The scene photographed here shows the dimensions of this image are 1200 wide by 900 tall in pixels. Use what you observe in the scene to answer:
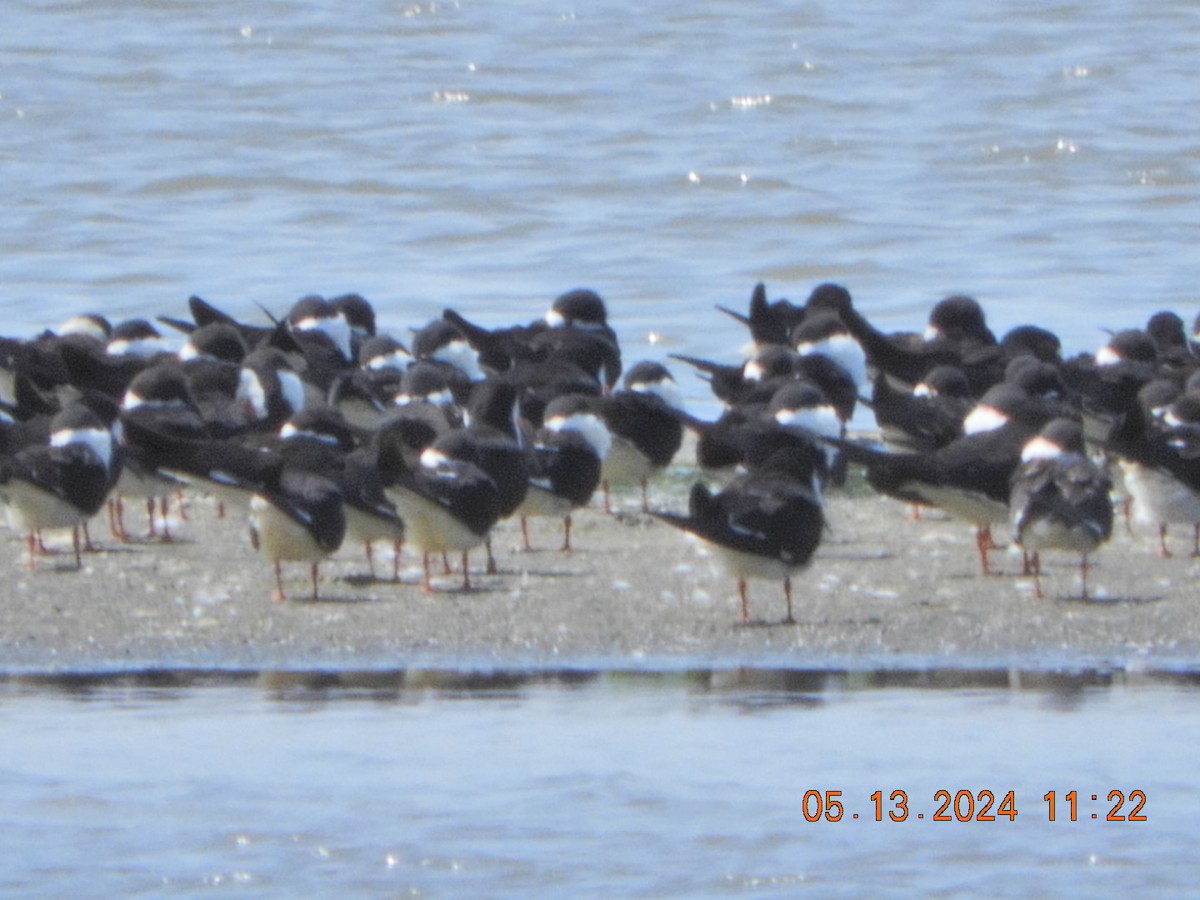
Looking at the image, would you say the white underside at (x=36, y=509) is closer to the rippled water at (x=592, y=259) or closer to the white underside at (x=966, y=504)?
the rippled water at (x=592, y=259)

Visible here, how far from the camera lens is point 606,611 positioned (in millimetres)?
9492

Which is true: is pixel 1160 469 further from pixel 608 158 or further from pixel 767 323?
pixel 608 158

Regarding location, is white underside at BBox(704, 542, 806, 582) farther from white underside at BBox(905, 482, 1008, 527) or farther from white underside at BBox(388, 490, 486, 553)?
white underside at BBox(905, 482, 1008, 527)

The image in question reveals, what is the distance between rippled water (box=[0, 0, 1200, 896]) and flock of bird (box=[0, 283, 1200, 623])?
1485 millimetres

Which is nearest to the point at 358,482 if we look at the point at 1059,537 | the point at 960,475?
the point at 960,475

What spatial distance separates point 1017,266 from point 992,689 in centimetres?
1288

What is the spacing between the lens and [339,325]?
14.5m

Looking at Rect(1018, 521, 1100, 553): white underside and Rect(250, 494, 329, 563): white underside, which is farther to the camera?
Rect(250, 494, 329, 563): white underside

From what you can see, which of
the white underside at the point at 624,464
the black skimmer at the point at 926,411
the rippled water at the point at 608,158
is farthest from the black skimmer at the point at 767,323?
the white underside at the point at 624,464

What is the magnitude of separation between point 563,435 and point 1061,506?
2305 mm

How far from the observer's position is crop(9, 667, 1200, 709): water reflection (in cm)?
829

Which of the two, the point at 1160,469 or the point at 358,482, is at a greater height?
the point at 358,482
